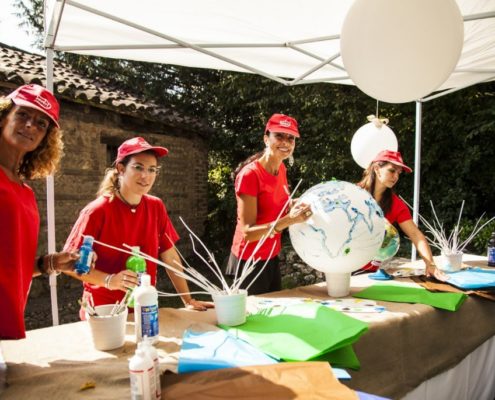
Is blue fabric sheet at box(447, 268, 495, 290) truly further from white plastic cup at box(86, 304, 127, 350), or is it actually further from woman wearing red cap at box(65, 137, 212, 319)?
white plastic cup at box(86, 304, 127, 350)

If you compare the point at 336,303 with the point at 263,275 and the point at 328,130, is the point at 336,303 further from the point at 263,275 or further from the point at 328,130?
→ the point at 328,130

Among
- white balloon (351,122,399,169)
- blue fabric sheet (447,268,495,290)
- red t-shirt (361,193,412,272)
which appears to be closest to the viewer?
blue fabric sheet (447,268,495,290)

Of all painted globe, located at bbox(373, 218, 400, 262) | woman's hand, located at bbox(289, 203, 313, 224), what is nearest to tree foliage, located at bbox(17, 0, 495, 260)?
painted globe, located at bbox(373, 218, 400, 262)

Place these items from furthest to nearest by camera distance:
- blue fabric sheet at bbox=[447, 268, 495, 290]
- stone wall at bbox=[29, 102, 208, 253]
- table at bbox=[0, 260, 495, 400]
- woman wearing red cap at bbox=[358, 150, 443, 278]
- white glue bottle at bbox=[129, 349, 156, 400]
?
stone wall at bbox=[29, 102, 208, 253] → woman wearing red cap at bbox=[358, 150, 443, 278] → blue fabric sheet at bbox=[447, 268, 495, 290] → table at bbox=[0, 260, 495, 400] → white glue bottle at bbox=[129, 349, 156, 400]

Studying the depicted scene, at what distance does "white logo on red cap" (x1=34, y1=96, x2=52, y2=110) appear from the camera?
1.42m

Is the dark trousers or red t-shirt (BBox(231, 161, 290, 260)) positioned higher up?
red t-shirt (BBox(231, 161, 290, 260))

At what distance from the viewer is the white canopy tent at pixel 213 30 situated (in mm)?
2438

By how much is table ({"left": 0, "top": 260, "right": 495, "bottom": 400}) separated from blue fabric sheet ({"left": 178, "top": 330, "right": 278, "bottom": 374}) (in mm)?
58

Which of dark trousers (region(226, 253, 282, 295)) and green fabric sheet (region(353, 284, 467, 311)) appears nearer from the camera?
green fabric sheet (region(353, 284, 467, 311))

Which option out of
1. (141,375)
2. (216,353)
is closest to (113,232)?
(216,353)

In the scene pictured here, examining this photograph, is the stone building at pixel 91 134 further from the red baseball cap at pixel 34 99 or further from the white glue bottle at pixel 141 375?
the white glue bottle at pixel 141 375

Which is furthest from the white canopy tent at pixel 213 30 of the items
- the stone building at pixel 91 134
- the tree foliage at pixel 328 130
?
the tree foliage at pixel 328 130

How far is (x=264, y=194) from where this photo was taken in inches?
93.5

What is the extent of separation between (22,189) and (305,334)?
1146 mm
